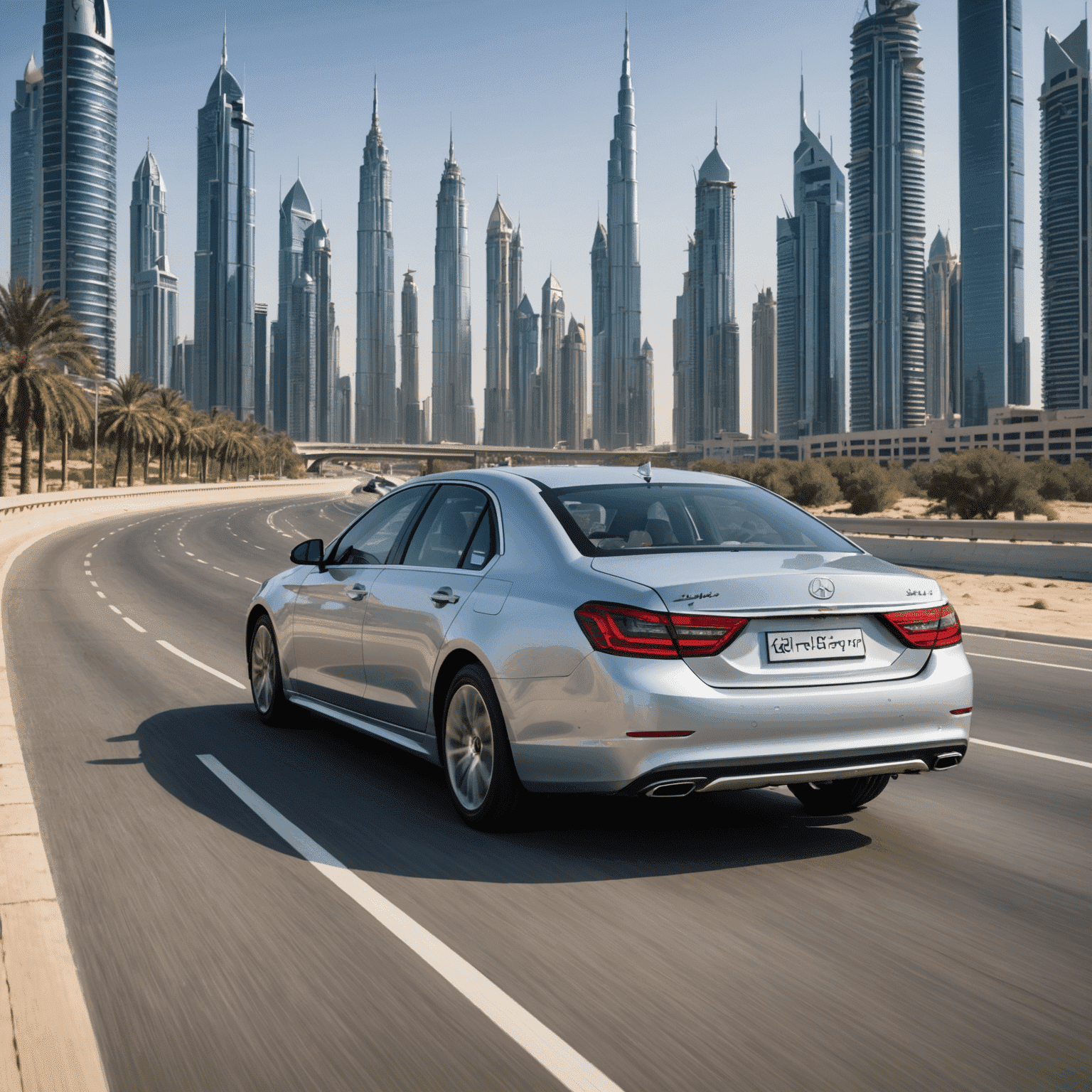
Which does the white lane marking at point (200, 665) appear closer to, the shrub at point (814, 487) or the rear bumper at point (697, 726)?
the rear bumper at point (697, 726)

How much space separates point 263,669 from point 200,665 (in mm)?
3964

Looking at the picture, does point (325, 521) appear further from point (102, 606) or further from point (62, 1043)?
point (62, 1043)

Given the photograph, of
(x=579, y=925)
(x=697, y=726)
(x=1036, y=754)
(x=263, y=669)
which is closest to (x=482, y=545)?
(x=697, y=726)

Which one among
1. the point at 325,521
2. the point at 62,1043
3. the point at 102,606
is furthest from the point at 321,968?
the point at 325,521

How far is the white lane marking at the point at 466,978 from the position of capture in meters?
3.01

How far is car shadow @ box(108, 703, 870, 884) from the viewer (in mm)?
4883

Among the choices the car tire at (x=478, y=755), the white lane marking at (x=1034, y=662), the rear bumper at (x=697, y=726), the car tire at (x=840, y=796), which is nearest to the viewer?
the rear bumper at (x=697, y=726)

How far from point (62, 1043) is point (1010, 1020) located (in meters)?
2.66

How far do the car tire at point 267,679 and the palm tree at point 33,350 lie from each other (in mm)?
55417

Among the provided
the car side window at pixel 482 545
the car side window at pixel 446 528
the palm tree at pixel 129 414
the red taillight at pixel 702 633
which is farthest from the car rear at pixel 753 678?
the palm tree at pixel 129 414

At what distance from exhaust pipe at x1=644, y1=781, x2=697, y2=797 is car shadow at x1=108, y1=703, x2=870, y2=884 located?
380mm

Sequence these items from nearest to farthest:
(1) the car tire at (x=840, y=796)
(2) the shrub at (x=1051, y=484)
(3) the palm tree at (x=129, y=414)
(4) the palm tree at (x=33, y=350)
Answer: (1) the car tire at (x=840, y=796) < (2) the shrub at (x=1051, y=484) < (4) the palm tree at (x=33, y=350) < (3) the palm tree at (x=129, y=414)

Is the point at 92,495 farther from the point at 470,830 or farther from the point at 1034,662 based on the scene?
the point at 470,830

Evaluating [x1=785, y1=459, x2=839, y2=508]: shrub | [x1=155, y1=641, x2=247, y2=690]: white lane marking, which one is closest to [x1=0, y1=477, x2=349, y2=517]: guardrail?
[x1=785, y1=459, x2=839, y2=508]: shrub
